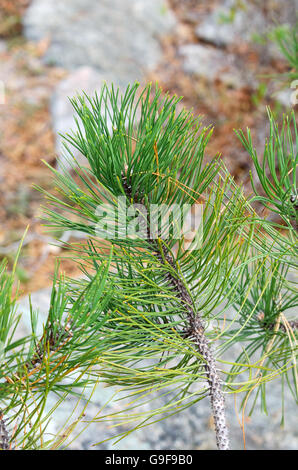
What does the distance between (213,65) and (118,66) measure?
0.59m

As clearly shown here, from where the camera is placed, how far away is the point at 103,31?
8.73ft

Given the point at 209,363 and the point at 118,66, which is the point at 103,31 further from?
the point at 209,363

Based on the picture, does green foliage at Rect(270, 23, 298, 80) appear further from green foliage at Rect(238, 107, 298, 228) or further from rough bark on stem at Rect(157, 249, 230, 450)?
rough bark on stem at Rect(157, 249, 230, 450)

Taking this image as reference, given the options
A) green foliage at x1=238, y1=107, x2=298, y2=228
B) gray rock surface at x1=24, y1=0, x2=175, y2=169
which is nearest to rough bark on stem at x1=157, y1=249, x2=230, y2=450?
green foliage at x1=238, y1=107, x2=298, y2=228

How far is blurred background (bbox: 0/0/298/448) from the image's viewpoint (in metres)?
1.93

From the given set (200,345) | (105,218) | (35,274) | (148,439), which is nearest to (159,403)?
(148,439)

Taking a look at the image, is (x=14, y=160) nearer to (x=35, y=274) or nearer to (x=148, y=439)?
(x=35, y=274)

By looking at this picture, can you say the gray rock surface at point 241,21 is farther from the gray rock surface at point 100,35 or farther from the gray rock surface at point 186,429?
the gray rock surface at point 186,429

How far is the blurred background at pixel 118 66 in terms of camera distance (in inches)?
76.0

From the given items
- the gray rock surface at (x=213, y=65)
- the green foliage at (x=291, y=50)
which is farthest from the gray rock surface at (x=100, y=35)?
the green foliage at (x=291, y=50)

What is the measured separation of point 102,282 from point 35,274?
1.30 meters

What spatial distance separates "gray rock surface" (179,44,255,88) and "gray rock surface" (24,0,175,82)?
8.5 inches

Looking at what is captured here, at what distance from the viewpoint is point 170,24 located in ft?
9.02

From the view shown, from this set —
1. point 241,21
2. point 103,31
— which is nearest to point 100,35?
point 103,31
